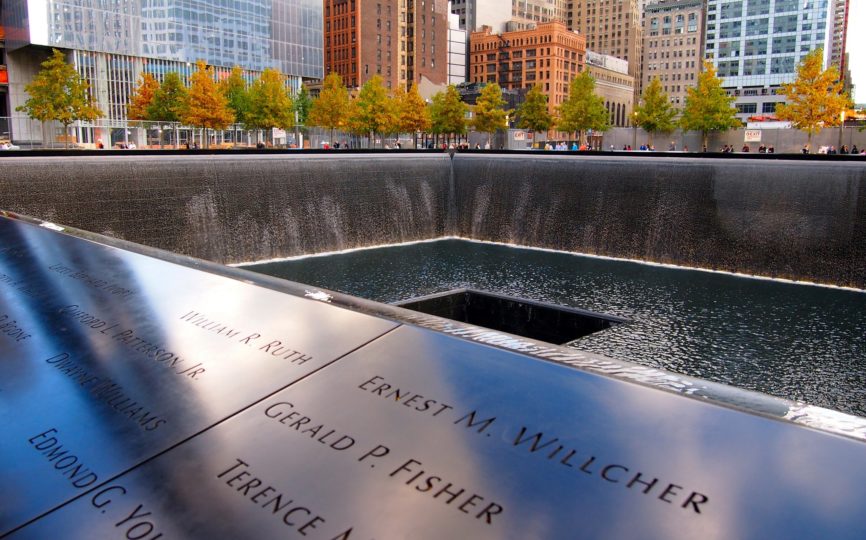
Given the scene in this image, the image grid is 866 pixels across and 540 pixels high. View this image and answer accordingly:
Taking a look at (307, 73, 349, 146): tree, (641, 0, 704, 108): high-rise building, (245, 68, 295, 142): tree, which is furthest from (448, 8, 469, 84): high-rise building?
(245, 68, 295, 142): tree

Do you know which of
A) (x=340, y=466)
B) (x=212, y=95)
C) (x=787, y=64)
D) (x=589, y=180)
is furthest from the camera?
(x=787, y=64)

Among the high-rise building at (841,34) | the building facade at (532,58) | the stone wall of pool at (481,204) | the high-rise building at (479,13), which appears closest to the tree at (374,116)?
the stone wall of pool at (481,204)

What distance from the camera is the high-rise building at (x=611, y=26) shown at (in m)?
171

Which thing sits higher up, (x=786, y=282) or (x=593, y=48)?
(x=593, y=48)

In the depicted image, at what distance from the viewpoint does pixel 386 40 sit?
100312mm

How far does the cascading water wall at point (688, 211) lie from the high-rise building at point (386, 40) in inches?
3012

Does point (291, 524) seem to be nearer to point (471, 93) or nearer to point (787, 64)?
point (471, 93)

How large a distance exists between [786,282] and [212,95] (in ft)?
117

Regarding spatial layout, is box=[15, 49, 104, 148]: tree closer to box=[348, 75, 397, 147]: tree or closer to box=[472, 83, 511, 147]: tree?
box=[348, 75, 397, 147]: tree

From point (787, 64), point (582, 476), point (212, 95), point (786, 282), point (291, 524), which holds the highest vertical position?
point (787, 64)

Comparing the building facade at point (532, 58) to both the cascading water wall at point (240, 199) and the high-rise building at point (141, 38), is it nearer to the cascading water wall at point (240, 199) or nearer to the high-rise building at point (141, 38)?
the high-rise building at point (141, 38)

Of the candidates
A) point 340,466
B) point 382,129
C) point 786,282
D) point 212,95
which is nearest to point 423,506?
point 340,466

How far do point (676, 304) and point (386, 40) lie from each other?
92.9 metres

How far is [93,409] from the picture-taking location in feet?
8.00
